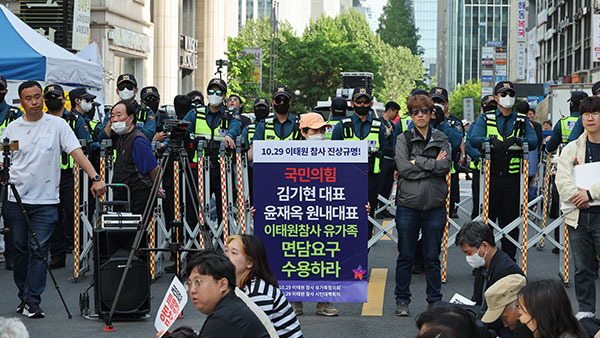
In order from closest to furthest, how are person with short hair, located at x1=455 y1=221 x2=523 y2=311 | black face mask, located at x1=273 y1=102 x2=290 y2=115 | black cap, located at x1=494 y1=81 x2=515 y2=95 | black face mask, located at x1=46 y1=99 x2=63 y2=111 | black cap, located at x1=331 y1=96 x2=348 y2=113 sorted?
person with short hair, located at x1=455 y1=221 x2=523 y2=311 → black face mask, located at x1=46 y1=99 x2=63 y2=111 → black face mask, located at x1=273 y1=102 x2=290 y2=115 → black cap, located at x1=494 y1=81 x2=515 y2=95 → black cap, located at x1=331 y1=96 x2=348 y2=113

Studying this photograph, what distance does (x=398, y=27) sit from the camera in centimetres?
15625

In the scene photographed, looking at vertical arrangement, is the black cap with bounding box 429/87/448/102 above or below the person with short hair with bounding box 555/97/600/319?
above

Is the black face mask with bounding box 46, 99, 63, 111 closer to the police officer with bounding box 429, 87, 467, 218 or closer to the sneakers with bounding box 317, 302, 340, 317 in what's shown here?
the sneakers with bounding box 317, 302, 340, 317

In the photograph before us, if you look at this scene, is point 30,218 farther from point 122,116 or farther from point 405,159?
point 405,159

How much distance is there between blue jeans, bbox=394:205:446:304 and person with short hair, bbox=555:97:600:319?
1216 millimetres

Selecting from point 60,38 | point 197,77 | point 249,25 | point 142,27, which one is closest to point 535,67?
point 249,25

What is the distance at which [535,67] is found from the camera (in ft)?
311

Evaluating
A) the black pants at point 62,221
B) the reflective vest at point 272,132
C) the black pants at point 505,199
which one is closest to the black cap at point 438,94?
the black pants at point 505,199

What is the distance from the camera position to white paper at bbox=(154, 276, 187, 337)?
5977 mm

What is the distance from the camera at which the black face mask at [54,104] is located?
10711 mm

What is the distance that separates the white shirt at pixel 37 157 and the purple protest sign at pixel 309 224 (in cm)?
190

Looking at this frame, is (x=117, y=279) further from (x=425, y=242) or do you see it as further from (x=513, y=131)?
(x=513, y=131)

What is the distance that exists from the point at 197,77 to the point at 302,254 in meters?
46.4

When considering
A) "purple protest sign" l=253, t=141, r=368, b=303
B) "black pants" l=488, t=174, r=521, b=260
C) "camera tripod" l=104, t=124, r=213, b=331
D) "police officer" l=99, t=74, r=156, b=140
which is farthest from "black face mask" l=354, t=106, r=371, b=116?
"police officer" l=99, t=74, r=156, b=140
